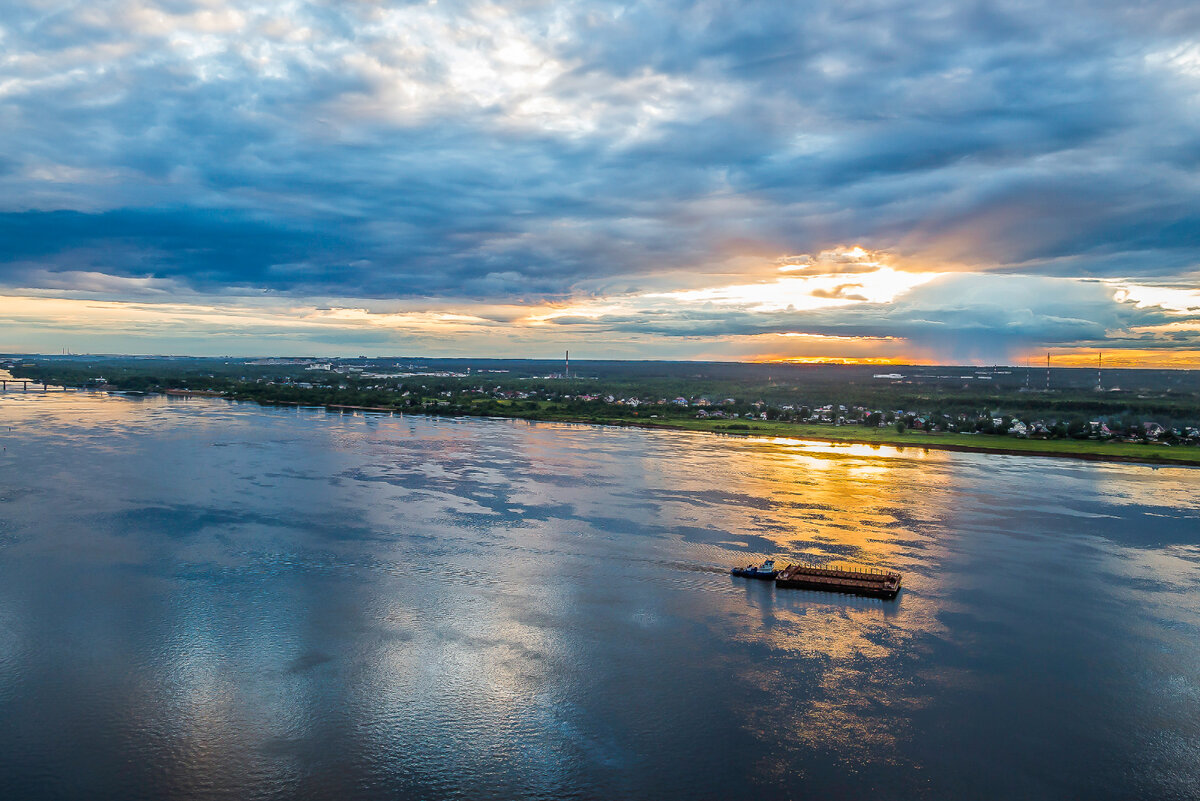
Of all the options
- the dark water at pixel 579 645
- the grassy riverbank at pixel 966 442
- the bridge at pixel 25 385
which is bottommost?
the dark water at pixel 579 645

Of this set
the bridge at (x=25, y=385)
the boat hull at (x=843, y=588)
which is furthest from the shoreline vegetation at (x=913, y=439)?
the bridge at (x=25, y=385)

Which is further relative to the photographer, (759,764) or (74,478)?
(74,478)

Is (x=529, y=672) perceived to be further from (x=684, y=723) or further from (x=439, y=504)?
(x=439, y=504)

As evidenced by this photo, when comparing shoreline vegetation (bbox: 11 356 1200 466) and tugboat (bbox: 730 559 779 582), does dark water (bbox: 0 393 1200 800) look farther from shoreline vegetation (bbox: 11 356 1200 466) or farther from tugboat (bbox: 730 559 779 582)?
shoreline vegetation (bbox: 11 356 1200 466)

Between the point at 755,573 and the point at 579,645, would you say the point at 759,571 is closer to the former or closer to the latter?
the point at 755,573

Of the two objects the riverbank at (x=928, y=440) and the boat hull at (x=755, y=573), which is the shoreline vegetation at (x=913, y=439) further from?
the boat hull at (x=755, y=573)

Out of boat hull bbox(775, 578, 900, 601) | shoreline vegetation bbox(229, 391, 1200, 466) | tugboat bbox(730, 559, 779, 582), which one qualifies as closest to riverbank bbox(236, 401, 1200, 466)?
shoreline vegetation bbox(229, 391, 1200, 466)

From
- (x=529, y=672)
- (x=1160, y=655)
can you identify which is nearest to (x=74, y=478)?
(x=529, y=672)
